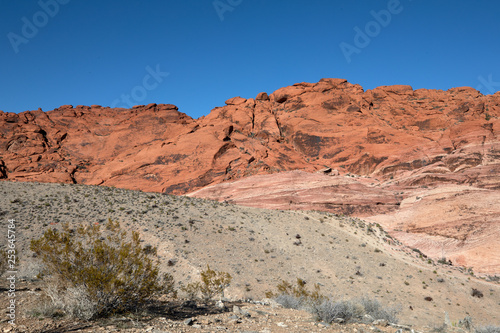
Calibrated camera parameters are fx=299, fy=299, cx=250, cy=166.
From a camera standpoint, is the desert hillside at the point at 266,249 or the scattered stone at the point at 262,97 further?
the scattered stone at the point at 262,97

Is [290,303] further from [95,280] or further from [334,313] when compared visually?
[95,280]

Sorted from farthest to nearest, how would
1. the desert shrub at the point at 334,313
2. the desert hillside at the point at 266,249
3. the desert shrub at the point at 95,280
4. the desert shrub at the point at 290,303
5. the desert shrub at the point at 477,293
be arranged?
1. the desert shrub at the point at 477,293
2. the desert hillside at the point at 266,249
3. the desert shrub at the point at 290,303
4. the desert shrub at the point at 334,313
5. the desert shrub at the point at 95,280

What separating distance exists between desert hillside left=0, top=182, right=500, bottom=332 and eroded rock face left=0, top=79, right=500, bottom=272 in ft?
28.4

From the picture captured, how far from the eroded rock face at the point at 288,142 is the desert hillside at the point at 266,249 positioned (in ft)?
28.4

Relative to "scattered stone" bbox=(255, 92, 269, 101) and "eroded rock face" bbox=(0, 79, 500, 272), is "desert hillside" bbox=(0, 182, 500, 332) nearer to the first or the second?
"eroded rock face" bbox=(0, 79, 500, 272)

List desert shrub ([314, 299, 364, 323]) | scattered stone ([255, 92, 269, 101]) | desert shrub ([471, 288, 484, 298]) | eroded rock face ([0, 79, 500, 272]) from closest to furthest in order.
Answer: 1. desert shrub ([314, 299, 364, 323])
2. desert shrub ([471, 288, 484, 298])
3. eroded rock face ([0, 79, 500, 272])
4. scattered stone ([255, 92, 269, 101])

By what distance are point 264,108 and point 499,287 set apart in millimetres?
53585

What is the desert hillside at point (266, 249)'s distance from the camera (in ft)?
63.6

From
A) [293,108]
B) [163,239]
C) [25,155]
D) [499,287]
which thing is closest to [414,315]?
[499,287]

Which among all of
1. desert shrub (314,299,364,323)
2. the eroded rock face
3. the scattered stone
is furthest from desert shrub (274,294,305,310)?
the scattered stone

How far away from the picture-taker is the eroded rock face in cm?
3812

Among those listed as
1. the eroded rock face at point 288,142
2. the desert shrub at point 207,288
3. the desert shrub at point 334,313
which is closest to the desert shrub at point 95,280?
the desert shrub at point 207,288

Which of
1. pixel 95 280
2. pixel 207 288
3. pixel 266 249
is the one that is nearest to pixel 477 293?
pixel 266 249

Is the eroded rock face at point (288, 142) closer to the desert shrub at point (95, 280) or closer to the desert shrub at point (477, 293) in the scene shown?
the desert shrub at point (477, 293)
